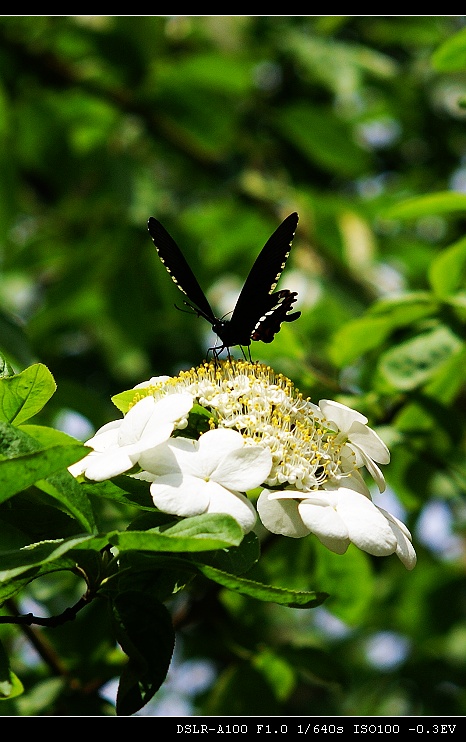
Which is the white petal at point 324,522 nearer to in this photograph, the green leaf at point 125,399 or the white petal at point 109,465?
the white petal at point 109,465

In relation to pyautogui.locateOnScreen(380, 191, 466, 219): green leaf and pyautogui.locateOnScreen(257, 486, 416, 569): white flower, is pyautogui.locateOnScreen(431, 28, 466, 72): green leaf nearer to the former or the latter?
pyautogui.locateOnScreen(380, 191, 466, 219): green leaf

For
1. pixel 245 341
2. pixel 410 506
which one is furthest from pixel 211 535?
pixel 410 506

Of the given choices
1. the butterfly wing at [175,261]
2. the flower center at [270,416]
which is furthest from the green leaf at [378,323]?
the flower center at [270,416]

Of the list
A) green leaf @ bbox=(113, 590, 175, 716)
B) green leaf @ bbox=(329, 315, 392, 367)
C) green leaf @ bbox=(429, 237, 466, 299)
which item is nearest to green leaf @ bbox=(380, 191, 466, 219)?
green leaf @ bbox=(429, 237, 466, 299)

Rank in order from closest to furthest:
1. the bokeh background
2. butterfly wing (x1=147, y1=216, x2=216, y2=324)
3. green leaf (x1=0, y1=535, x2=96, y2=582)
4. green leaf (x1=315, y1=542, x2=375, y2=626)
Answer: green leaf (x1=0, y1=535, x2=96, y2=582)
butterfly wing (x1=147, y1=216, x2=216, y2=324)
green leaf (x1=315, y1=542, x2=375, y2=626)
the bokeh background

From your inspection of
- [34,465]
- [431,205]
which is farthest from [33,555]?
[431,205]
